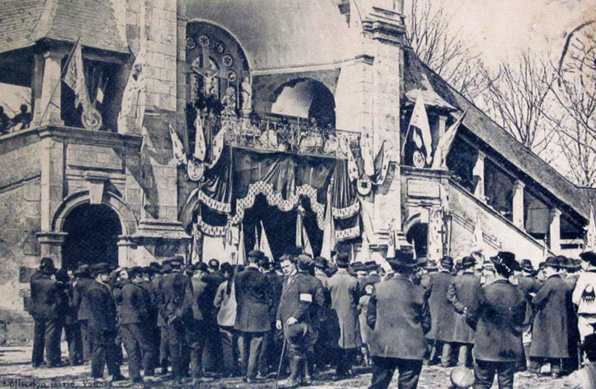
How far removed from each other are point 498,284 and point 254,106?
46.2 ft

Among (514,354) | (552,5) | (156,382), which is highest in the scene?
(552,5)

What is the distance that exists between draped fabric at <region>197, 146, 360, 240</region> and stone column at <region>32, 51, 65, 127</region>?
3359mm

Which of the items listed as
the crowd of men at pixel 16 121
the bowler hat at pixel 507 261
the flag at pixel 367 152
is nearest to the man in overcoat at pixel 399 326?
the bowler hat at pixel 507 261

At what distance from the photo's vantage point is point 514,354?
330 inches

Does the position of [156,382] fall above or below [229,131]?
below

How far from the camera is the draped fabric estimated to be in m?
16.5

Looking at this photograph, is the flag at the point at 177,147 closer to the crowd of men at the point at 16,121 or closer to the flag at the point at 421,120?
the crowd of men at the point at 16,121

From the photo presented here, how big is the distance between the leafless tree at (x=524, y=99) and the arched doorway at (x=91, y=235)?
23.3m

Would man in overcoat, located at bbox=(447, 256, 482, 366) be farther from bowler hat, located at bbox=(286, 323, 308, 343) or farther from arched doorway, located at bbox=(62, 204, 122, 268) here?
arched doorway, located at bbox=(62, 204, 122, 268)

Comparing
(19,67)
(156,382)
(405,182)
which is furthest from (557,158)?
(156,382)

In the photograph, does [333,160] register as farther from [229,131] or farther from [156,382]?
[156,382]

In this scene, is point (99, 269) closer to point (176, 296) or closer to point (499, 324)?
point (176, 296)

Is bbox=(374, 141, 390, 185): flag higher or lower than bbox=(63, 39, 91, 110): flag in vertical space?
lower

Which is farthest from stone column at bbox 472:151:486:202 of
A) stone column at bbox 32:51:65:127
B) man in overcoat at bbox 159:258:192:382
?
man in overcoat at bbox 159:258:192:382
